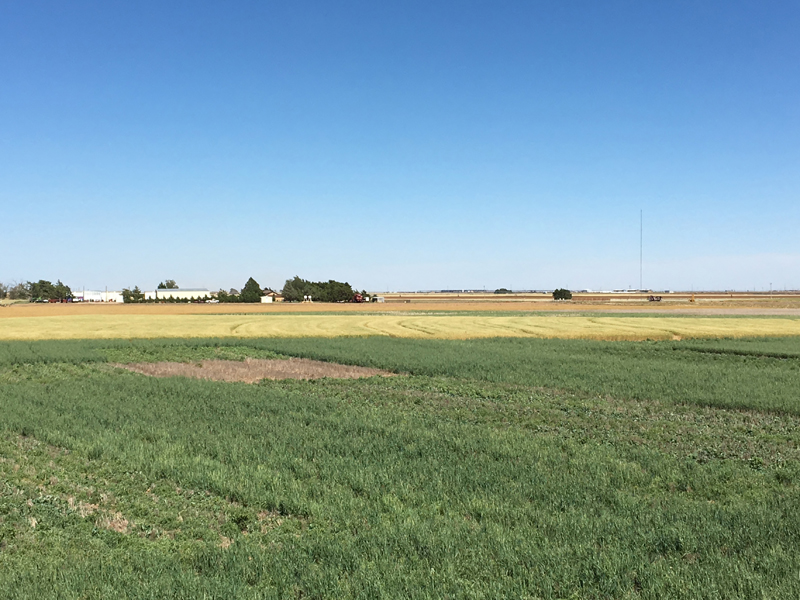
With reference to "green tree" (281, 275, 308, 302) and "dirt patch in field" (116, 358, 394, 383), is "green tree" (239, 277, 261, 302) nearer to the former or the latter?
"green tree" (281, 275, 308, 302)

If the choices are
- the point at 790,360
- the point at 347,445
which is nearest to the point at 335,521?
the point at 347,445

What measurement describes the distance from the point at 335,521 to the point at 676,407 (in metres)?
12.5

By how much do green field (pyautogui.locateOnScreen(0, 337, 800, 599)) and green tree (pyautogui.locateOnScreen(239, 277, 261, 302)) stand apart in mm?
136171

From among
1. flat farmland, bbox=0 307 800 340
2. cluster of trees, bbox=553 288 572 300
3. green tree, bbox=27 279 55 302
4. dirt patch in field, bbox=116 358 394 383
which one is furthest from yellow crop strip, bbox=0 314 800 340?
green tree, bbox=27 279 55 302

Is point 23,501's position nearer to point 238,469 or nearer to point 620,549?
point 238,469

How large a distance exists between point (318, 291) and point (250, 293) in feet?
57.8

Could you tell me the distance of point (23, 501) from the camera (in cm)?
876

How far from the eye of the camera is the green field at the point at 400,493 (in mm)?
6242

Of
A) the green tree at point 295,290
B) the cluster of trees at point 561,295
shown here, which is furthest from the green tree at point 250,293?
Result: the cluster of trees at point 561,295

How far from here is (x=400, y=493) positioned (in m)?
8.88

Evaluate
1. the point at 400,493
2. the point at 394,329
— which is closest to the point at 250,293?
the point at 394,329

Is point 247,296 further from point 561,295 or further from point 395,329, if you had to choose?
point 395,329

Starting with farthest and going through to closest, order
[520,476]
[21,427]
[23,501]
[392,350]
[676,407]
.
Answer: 1. [392,350]
2. [676,407]
3. [21,427]
4. [520,476]
5. [23,501]

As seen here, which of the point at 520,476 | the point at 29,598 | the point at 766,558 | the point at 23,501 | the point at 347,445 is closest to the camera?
the point at 29,598
